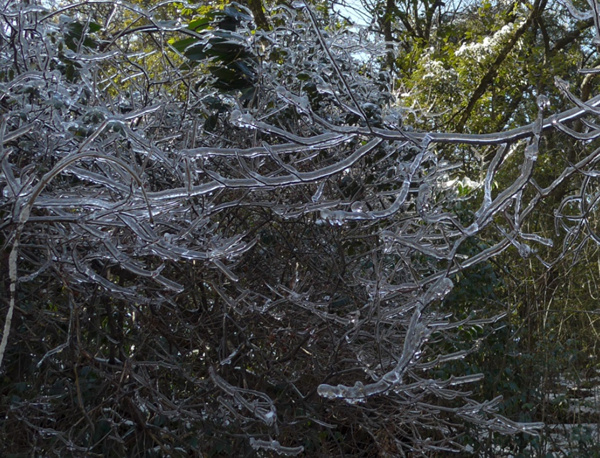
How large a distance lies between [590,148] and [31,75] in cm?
732

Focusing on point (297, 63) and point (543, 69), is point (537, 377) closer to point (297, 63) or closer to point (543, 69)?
point (297, 63)

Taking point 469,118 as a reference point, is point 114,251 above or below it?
above

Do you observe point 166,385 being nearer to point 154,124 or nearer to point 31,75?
point 154,124

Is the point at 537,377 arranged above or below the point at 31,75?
below

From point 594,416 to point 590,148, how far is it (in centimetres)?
371

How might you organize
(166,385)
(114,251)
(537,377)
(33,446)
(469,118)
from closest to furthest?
1. (114,251)
2. (33,446)
3. (166,385)
4. (537,377)
5. (469,118)

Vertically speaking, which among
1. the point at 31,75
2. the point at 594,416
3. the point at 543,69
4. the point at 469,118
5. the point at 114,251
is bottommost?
the point at 594,416

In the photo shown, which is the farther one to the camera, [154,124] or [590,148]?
[590,148]

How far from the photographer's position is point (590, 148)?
8.30 m

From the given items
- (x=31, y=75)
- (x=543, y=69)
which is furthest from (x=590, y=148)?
(x=31, y=75)

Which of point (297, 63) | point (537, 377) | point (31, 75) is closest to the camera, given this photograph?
point (31, 75)

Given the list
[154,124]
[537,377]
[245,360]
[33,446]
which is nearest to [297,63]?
[154,124]

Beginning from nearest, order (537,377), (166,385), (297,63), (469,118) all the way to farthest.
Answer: (166,385)
(297,63)
(537,377)
(469,118)

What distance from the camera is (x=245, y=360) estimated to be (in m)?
3.25
